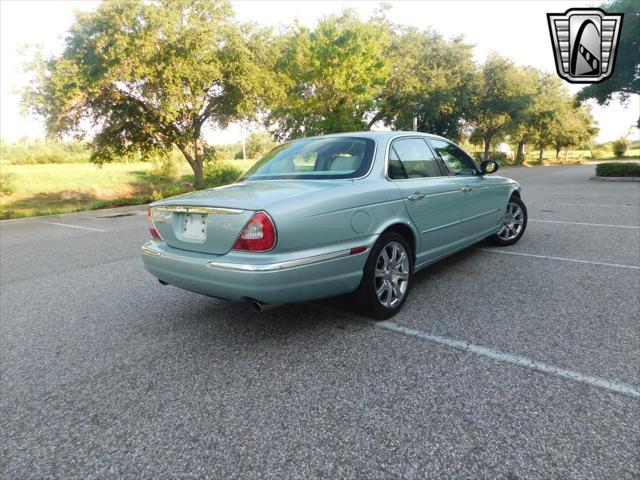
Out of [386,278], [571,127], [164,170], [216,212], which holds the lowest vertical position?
[386,278]

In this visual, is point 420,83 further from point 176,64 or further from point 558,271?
point 558,271

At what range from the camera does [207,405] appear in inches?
85.9

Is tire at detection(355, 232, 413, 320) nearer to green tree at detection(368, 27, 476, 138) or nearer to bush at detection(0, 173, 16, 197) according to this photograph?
green tree at detection(368, 27, 476, 138)

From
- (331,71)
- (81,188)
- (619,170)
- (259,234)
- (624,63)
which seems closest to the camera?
(259,234)

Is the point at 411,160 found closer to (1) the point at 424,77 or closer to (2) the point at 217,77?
(2) the point at 217,77

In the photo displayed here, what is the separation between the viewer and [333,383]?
7.66 ft

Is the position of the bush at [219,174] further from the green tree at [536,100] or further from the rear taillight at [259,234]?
the green tree at [536,100]

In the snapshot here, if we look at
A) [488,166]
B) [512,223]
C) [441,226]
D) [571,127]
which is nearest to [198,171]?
[512,223]

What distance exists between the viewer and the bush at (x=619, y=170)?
16.5 metres

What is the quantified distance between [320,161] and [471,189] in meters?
1.89

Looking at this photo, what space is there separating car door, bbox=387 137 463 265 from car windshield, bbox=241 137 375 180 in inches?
11.0

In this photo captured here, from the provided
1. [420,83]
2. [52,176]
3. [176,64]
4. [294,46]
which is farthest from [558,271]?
[52,176]

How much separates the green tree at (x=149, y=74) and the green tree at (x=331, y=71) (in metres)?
4.39

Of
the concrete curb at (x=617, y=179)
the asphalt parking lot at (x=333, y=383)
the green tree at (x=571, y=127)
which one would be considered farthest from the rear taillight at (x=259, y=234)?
the green tree at (x=571, y=127)
